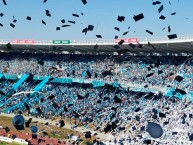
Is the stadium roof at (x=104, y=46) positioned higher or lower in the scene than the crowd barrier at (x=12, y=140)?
higher

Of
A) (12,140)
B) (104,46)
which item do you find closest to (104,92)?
(104,46)

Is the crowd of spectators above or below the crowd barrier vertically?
above

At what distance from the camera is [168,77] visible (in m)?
44.4

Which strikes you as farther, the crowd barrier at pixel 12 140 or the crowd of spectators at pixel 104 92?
the crowd barrier at pixel 12 140

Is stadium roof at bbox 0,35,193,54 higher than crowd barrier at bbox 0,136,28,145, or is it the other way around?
stadium roof at bbox 0,35,193,54

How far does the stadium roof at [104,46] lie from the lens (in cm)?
4388

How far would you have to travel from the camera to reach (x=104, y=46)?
51375 millimetres

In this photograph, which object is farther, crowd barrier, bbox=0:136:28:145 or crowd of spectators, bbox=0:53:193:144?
crowd barrier, bbox=0:136:28:145

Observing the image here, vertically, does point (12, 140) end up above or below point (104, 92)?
below

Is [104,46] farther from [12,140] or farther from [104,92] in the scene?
[12,140]

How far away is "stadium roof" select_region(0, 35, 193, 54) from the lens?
43.9m

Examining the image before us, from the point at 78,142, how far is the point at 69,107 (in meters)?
13.1

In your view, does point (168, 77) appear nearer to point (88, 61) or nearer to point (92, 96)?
point (92, 96)

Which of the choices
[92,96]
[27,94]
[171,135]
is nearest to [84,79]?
[92,96]
